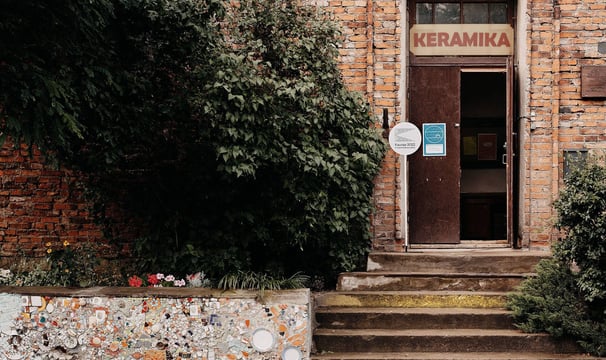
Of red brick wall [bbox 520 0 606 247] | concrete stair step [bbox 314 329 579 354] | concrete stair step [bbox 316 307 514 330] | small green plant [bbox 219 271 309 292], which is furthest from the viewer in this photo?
red brick wall [bbox 520 0 606 247]

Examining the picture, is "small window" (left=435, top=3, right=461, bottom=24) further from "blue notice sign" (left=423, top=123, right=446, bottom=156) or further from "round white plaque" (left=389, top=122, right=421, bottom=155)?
"round white plaque" (left=389, top=122, right=421, bottom=155)

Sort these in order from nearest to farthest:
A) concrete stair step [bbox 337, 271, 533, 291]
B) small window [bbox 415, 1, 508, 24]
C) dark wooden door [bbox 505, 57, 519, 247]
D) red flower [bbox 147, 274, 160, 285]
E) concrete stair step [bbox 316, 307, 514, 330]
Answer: concrete stair step [bbox 316, 307, 514, 330], red flower [bbox 147, 274, 160, 285], concrete stair step [bbox 337, 271, 533, 291], dark wooden door [bbox 505, 57, 519, 247], small window [bbox 415, 1, 508, 24]

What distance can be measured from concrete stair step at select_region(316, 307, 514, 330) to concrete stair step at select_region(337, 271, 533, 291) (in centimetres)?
42

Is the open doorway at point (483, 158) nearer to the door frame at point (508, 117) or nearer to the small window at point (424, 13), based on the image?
the door frame at point (508, 117)

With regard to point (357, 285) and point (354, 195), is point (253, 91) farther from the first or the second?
point (357, 285)

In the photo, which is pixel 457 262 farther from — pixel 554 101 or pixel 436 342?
pixel 554 101

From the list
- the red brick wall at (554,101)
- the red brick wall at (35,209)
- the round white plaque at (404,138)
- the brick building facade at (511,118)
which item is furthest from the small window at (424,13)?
the red brick wall at (35,209)

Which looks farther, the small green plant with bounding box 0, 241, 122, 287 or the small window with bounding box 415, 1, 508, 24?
the small window with bounding box 415, 1, 508, 24

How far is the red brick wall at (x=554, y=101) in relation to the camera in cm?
765

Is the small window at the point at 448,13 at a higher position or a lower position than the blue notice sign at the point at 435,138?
higher

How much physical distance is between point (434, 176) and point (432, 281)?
1.74 metres

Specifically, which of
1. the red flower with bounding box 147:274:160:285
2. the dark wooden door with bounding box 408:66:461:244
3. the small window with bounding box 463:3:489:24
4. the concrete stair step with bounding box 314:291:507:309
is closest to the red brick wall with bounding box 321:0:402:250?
the dark wooden door with bounding box 408:66:461:244

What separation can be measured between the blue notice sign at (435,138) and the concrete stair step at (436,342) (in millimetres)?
2756

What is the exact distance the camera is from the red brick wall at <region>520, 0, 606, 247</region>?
301 inches
